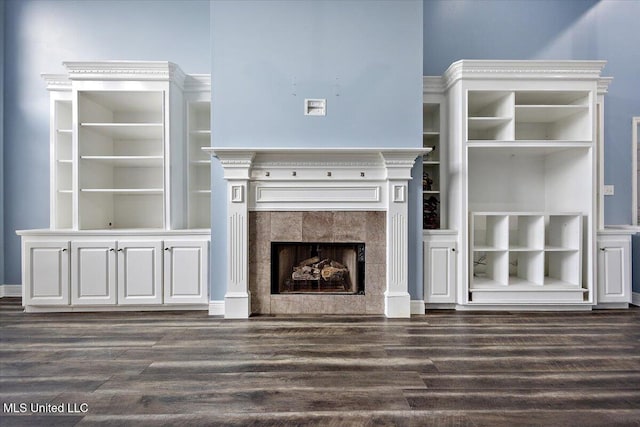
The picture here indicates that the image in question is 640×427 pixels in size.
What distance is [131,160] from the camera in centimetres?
363

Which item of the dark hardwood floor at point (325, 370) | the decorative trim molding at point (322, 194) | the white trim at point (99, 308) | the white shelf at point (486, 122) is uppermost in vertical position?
the white shelf at point (486, 122)

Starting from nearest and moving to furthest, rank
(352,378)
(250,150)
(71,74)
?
(352,378) → (250,150) → (71,74)

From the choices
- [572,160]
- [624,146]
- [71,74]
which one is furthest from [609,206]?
[71,74]

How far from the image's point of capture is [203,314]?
3.31 meters

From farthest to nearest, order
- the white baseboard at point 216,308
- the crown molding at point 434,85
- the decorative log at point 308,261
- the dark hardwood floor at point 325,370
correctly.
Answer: the crown molding at point 434,85
the decorative log at point 308,261
the white baseboard at point 216,308
the dark hardwood floor at point 325,370

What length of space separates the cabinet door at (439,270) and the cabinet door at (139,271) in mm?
2587

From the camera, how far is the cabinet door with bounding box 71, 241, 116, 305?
3.33 meters

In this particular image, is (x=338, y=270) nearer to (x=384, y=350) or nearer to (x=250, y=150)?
(x=384, y=350)

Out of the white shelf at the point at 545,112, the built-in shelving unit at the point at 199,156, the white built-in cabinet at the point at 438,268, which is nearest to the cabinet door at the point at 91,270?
the built-in shelving unit at the point at 199,156

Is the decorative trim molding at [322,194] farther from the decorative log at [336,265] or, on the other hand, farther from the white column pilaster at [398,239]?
the decorative log at [336,265]

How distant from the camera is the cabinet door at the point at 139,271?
Result: 3.34 metres

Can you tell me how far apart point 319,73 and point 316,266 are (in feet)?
6.07

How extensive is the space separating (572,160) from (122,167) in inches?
191

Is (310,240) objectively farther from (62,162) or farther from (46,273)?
(62,162)
